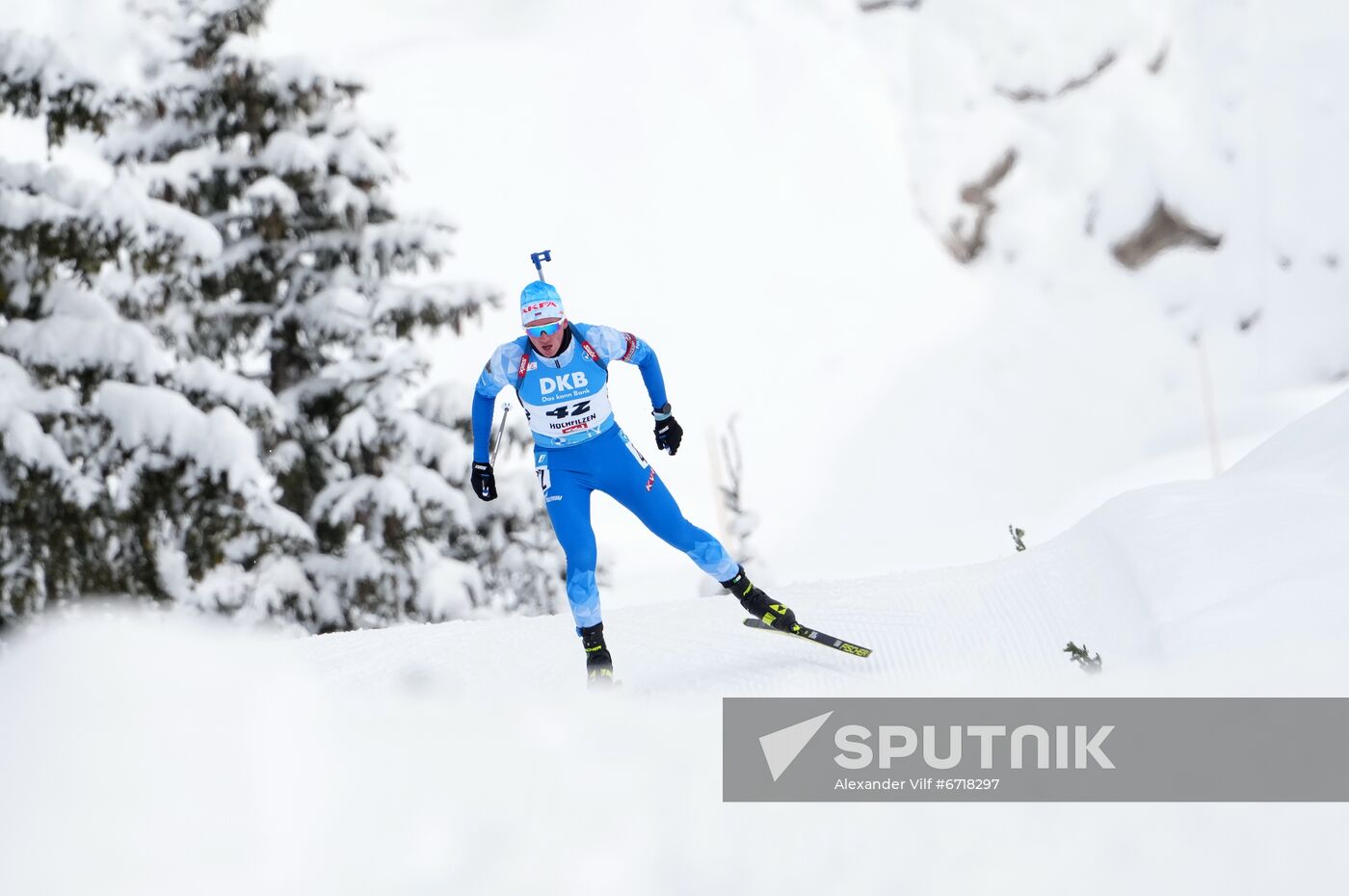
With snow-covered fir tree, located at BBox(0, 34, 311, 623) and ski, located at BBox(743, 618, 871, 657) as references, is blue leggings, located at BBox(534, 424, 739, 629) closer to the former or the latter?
ski, located at BBox(743, 618, 871, 657)

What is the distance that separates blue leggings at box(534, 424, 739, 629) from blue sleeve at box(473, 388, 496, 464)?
0.77 feet

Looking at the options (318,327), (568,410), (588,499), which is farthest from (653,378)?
(318,327)

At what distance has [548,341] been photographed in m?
5.25

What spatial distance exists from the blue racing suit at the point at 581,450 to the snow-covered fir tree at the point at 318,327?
18.1 ft

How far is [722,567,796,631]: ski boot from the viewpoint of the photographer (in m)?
5.58

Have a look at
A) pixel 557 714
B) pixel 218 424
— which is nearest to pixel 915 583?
pixel 557 714

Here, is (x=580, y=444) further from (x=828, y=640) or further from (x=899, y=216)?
(x=899, y=216)

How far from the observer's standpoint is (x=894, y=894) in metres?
2.43

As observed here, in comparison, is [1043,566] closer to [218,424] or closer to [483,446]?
[483,446]

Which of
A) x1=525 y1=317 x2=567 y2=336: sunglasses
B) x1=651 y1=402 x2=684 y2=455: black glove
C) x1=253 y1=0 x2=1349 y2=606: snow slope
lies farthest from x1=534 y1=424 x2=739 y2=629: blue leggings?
x1=253 y1=0 x2=1349 y2=606: snow slope

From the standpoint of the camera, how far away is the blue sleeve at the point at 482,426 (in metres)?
5.52

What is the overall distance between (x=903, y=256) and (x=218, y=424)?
2958cm

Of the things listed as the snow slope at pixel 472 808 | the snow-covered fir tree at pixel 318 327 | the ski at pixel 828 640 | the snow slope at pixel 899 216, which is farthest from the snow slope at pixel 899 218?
the snow slope at pixel 472 808

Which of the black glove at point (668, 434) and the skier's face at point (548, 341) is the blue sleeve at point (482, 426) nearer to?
the skier's face at point (548, 341)
